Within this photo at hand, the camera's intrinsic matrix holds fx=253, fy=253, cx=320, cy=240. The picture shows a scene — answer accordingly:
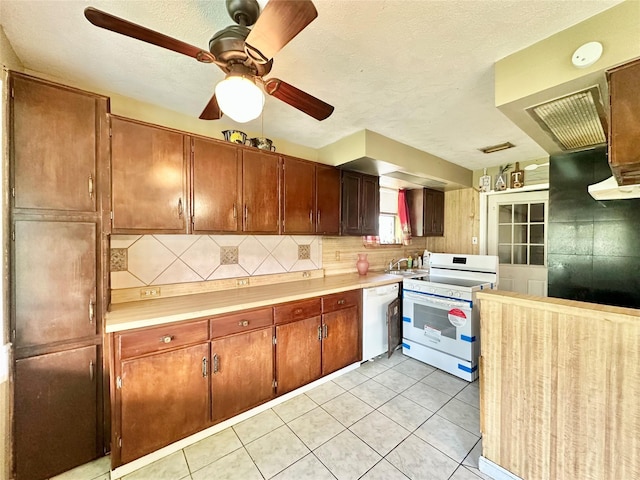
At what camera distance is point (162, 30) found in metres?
1.29

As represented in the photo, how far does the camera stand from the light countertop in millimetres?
1548

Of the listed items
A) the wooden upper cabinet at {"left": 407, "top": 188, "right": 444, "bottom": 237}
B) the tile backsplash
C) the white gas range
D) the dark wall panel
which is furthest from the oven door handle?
the wooden upper cabinet at {"left": 407, "top": 188, "right": 444, "bottom": 237}

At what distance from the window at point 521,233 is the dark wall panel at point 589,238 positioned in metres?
1.02

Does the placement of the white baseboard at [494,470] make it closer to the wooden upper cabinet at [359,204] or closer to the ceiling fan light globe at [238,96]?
the wooden upper cabinet at [359,204]

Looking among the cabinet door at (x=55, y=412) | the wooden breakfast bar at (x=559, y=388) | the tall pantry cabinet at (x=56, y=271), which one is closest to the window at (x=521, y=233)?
the wooden breakfast bar at (x=559, y=388)

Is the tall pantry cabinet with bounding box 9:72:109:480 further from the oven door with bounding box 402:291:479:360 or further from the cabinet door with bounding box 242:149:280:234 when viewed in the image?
the oven door with bounding box 402:291:479:360

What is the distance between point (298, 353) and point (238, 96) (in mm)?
1990

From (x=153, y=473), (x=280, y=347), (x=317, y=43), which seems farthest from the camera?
(x=280, y=347)

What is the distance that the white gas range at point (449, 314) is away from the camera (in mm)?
2527

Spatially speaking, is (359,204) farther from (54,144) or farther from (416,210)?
(54,144)

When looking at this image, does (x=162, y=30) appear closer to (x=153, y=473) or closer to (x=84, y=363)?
(x=84, y=363)

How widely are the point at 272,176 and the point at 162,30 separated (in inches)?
48.4

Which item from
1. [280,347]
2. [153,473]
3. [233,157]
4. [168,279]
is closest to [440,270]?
[280,347]

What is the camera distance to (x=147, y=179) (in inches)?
70.6
